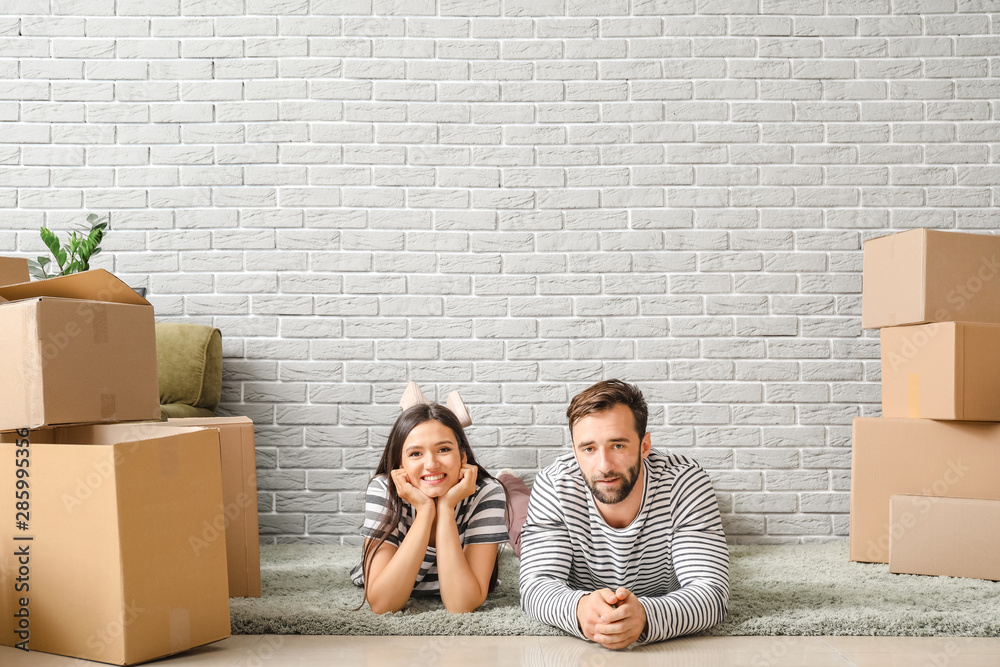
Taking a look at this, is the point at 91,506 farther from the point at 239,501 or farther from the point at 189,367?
the point at 189,367

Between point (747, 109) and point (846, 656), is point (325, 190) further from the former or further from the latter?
point (846, 656)

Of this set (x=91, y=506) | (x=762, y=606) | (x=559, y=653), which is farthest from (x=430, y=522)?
(x=762, y=606)

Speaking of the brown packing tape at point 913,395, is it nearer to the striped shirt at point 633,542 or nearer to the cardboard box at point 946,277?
the cardboard box at point 946,277

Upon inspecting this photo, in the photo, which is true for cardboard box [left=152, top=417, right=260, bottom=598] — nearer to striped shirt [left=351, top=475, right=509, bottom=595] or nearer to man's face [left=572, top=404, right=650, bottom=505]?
striped shirt [left=351, top=475, right=509, bottom=595]

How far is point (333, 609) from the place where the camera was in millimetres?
1750

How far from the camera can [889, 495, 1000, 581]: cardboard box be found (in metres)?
2.03

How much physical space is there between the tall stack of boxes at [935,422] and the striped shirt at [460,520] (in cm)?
117

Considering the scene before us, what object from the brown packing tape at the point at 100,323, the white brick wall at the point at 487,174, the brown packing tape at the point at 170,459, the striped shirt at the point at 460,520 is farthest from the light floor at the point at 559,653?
the white brick wall at the point at 487,174

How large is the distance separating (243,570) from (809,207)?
2234 millimetres

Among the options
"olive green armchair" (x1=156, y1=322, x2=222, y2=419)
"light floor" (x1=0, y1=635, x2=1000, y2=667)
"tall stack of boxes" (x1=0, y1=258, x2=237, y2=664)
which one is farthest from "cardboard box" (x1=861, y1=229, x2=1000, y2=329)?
"olive green armchair" (x1=156, y1=322, x2=222, y2=419)

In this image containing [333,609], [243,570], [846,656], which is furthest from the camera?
[243,570]

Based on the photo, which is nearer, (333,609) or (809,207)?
(333,609)

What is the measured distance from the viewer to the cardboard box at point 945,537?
2025mm

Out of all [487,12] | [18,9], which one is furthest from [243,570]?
[18,9]
